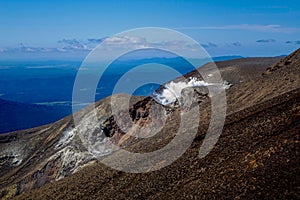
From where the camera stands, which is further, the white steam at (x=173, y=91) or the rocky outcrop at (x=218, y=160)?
the white steam at (x=173, y=91)

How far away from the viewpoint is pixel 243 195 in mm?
22328

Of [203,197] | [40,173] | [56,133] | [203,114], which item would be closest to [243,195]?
[203,197]

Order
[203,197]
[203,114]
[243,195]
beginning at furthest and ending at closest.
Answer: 1. [203,114]
2. [203,197]
3. [243,195]

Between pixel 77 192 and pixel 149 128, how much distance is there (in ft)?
97.9

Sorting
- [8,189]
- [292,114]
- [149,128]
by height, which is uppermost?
[292,114]

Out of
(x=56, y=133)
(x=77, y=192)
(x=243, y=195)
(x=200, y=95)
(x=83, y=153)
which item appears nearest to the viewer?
(x=243, y=195)

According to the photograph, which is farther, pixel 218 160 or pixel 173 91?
pixel 173 91

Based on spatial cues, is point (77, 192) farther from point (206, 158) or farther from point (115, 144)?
point (115, 144)

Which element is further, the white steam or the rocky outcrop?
the white steam

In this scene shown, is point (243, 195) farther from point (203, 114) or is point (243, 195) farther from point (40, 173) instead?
point (40, 173)

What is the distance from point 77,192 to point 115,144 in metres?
33.6

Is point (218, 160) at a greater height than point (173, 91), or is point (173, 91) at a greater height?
point (218, 160)

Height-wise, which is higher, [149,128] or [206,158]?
[206,158]

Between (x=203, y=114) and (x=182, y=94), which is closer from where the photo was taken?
(x=203, y=114)
